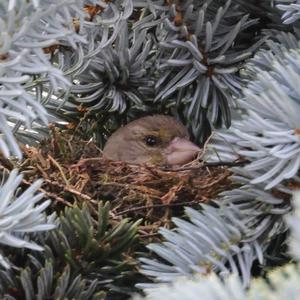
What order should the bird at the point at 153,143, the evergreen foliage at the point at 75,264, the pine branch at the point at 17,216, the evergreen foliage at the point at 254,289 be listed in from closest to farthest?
the evergreen foliage at the point at 254,289 → the pine branch at the point at 17,216 → the evergreen foliage at the point at 75,264 → the bird at the point at 153,143

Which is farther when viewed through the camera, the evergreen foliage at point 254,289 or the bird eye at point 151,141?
the bird eye at point 151,141

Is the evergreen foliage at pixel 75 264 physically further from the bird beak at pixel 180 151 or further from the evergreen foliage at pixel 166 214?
the bird beak at pixel 180 151

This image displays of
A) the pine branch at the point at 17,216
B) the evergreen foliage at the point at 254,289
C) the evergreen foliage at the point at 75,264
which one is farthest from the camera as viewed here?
the evergreen foliage at the point at 75,264

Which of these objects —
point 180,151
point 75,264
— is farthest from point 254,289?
point 180,151

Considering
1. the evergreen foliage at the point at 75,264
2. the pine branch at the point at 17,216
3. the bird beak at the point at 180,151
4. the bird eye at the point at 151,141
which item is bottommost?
the bird eye at the point at 151,141

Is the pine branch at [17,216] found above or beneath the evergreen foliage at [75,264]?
above

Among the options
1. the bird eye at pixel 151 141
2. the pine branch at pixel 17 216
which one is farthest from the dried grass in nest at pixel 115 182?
the bird eye at pixel 151 141
